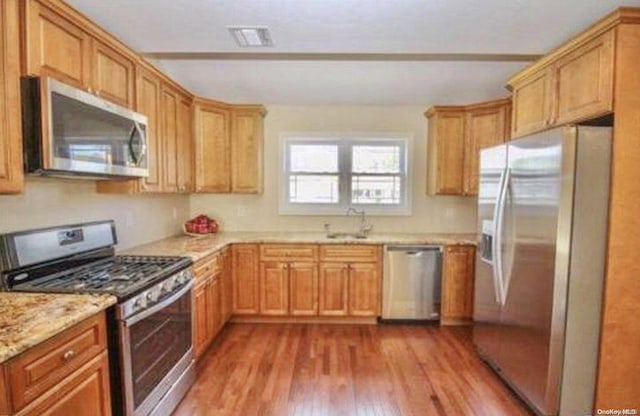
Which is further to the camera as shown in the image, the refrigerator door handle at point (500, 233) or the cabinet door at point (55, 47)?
A: the refrigerator door handle at point (500, 233)

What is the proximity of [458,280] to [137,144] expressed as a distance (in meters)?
3.20

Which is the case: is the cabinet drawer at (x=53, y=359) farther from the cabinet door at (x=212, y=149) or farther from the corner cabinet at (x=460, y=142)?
the corner cabinet at (x=460, y=142)

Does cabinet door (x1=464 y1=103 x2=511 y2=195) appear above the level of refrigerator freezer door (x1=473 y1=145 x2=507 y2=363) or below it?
above

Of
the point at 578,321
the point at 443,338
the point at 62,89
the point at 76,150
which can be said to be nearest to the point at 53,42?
the point at 62,89

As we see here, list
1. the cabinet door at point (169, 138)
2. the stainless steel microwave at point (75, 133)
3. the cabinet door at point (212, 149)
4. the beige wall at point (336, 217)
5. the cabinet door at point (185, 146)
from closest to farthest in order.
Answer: the stainless steel microwave at point (75, 133) < the cabinet door at point (169, 138) < the cabinet door at point (185, 146) < the cabinet door at point (212, 149) < the beige wall at point (336, 217)

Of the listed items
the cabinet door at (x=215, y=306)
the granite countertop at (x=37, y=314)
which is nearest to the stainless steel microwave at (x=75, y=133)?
the granite countertop at (x=37, y=314)

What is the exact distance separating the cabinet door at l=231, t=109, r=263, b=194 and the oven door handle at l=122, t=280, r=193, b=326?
5.55ft

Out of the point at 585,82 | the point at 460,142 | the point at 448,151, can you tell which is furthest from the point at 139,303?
the point at 460,142

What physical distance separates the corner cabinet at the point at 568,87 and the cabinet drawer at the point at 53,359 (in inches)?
110

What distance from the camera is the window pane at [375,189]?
14.5 ft

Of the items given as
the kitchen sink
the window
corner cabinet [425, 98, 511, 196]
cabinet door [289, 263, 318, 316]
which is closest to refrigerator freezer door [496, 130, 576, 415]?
corner cabinet [425, 98, 511, 196]

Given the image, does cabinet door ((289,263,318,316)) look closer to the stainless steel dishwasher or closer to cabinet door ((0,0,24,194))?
the stainless steel dishwasher

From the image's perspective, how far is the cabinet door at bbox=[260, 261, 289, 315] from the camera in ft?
12.3

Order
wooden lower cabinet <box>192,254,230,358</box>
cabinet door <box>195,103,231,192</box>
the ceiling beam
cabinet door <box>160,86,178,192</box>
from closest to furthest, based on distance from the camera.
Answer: wooden lower cabinet <box>192,254,230,358</box> < the ceiling beam < cabinet door <box>160,86,178,192</box> < cabinet door <box>195,103,231,192</box>
